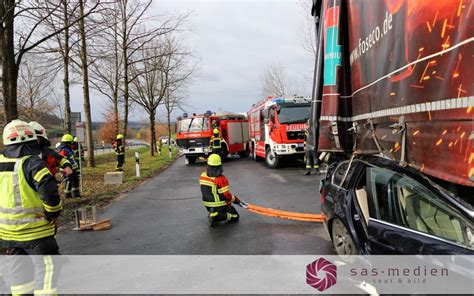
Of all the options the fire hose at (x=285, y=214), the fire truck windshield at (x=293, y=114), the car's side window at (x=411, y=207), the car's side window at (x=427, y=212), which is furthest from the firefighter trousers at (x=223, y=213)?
the fire truck windshield at (x=293, y=114)

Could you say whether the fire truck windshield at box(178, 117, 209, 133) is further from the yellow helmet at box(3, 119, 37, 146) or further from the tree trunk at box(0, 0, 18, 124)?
the yellow helmet at box(3, 119, 37, 146)

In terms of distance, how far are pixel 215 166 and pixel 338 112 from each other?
8.52 ft

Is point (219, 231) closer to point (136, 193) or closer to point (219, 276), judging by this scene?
point (219, 276)

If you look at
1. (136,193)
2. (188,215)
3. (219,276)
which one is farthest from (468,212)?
(136,193)

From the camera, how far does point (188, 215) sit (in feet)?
24.2

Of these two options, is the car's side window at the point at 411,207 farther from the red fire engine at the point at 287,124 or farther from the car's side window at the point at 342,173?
the red fire engine at the point at 287,124

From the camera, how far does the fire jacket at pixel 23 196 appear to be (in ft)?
10.5

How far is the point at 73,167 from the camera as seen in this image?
9.23 meters

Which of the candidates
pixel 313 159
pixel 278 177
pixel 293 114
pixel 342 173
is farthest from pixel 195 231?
pixel 293 114

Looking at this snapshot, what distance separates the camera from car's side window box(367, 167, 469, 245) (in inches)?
94.5

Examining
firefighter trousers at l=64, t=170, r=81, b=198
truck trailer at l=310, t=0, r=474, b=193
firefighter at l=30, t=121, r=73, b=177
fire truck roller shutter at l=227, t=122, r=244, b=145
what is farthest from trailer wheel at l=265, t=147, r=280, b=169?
truck trailer at l=310, t=0, r=474, b=193

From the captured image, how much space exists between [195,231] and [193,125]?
46.7 ft

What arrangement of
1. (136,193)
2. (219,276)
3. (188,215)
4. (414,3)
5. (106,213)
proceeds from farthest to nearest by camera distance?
(136,193) → (106,213) → (188,215) → (219,276) → (414,3)

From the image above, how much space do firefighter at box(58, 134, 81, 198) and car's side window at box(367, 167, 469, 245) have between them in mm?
8246
